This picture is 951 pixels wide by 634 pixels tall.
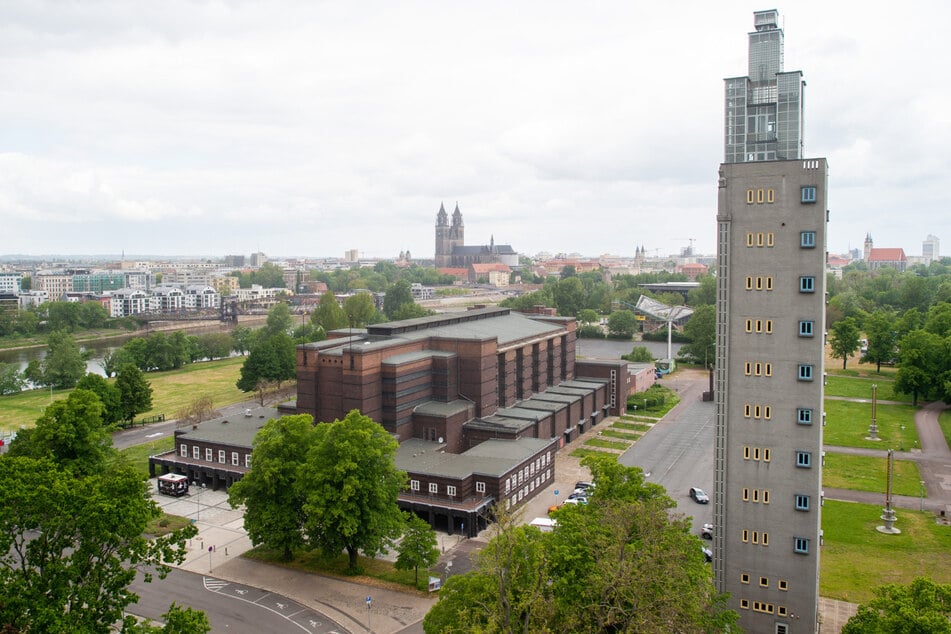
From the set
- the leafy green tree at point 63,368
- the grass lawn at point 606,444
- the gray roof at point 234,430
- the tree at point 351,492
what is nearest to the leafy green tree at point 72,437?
the gray roof at point 234,430

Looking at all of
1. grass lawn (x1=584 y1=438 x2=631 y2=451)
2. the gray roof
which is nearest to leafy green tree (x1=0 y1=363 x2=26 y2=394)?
the gray roof

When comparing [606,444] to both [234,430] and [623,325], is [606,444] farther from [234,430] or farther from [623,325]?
[623,325]

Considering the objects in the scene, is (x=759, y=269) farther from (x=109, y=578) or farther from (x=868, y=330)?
(x=868, y=330)

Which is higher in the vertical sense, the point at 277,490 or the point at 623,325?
the point at 623,325

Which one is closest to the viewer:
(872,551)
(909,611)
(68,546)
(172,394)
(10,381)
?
(909,611)

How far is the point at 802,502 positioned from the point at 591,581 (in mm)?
13047

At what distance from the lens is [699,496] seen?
192 ft

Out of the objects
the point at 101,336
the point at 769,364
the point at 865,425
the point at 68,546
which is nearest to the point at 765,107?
the point at 769,364

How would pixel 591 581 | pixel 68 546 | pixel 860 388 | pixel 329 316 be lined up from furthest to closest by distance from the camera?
pixel 329 316 < pixel 860 388 < pixel 591 581 < pixel 68 546

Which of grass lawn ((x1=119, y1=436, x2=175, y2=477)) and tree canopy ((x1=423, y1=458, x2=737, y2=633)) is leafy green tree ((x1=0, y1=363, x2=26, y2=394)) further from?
tree canopy ((x1=423, y1=458, x2=737, y2=633))

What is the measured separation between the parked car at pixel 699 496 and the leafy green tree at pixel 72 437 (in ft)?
144

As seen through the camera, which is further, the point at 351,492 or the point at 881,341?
the point at 881,341

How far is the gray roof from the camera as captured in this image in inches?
2480

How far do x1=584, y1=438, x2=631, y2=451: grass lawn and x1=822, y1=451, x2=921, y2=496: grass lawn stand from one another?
18347 mm
